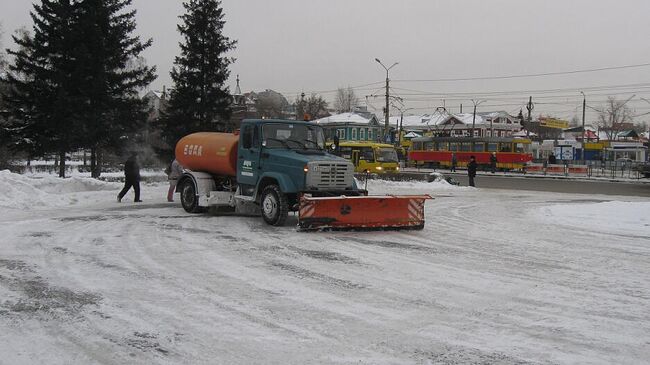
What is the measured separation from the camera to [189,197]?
1555cm

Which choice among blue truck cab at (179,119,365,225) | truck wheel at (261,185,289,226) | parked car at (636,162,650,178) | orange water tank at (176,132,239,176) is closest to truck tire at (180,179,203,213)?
orange water tank at (176,132,239,176)

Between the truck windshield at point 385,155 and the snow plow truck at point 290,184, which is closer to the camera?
the snow plow truck at point 290,184

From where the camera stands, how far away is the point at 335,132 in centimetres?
1412

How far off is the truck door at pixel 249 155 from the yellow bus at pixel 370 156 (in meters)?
24.3

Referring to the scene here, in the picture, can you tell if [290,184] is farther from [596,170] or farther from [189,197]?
[596,170]

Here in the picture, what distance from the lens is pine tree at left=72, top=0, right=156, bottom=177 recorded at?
90.7 ft

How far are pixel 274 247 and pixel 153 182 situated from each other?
57.9 feet

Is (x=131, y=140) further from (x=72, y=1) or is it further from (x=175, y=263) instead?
(x=175, y=263)

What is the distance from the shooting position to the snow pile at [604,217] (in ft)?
47.1

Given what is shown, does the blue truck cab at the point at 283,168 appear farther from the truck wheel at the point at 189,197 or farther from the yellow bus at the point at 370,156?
the yellow bus at the point at 370,156

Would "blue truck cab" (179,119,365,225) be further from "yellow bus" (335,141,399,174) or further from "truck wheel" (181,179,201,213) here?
"yellow bus" (335,141,399,174)

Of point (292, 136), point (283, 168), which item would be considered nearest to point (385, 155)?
point (292, 136)

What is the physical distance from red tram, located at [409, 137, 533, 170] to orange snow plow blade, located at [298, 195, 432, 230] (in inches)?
1634

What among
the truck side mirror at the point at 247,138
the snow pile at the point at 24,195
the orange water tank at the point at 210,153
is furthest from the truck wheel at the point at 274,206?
the snow pile at the point at 24,195
